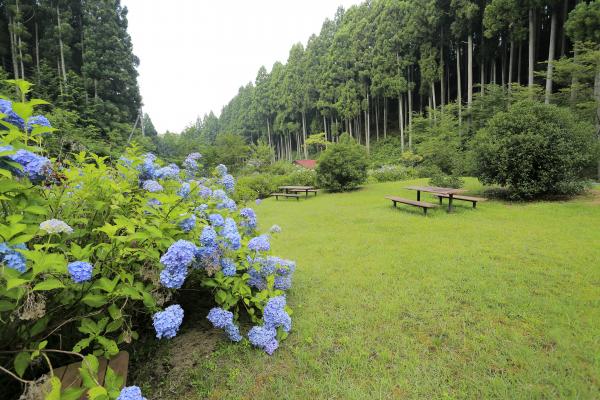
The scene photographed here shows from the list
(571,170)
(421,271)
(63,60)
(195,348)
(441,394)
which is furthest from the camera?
(63,60)

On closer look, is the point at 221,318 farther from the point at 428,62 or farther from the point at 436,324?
the point at 428,62

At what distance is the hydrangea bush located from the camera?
118cm

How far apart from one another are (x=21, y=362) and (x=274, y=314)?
1.48 meters

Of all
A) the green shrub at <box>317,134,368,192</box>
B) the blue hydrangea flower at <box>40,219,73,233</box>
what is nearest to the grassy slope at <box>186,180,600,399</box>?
the blue hydrangea flower at <box>40,219,73,233</box>

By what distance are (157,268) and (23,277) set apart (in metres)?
0.62

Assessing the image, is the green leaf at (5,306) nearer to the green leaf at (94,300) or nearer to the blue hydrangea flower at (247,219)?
the green leaf at (94,300)

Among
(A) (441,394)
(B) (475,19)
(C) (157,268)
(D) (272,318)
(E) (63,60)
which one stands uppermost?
(B) (475,19)

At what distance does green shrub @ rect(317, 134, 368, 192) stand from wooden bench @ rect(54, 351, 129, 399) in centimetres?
1179

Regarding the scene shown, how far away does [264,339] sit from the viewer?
2.23 metres

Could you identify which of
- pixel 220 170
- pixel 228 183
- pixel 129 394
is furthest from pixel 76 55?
pixel 129 394

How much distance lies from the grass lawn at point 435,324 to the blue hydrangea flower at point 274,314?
0.71 ft

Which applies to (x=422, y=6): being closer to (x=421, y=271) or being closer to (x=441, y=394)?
(x=421, y=271)

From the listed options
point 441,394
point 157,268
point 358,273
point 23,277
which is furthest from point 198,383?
point 358,273

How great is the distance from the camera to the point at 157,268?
170cm
